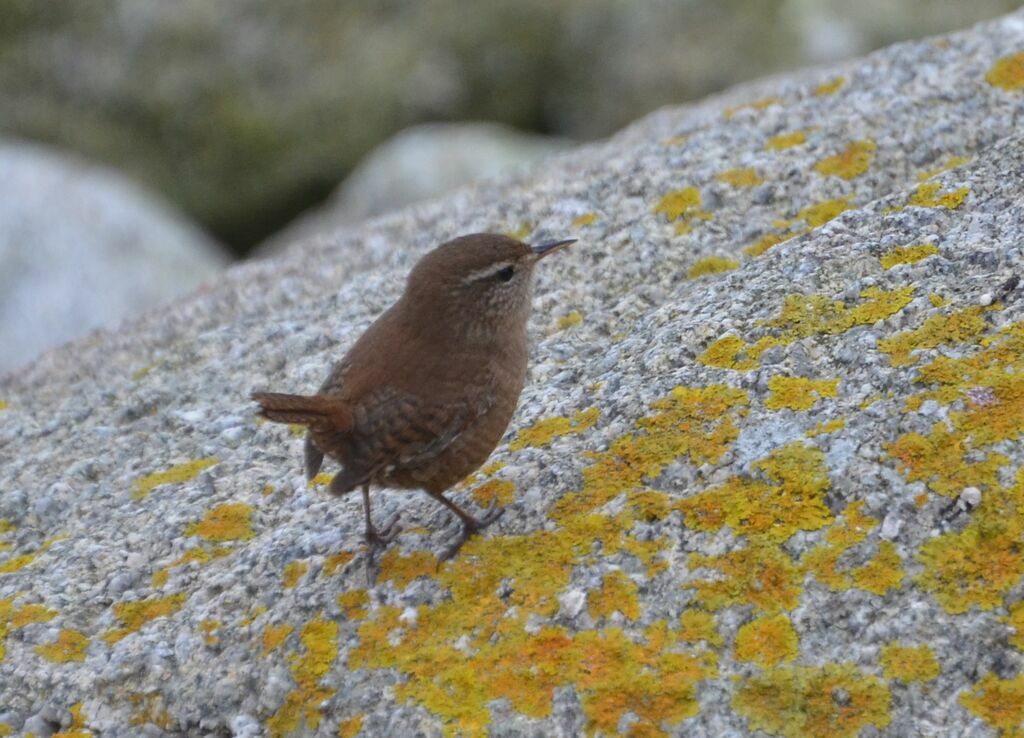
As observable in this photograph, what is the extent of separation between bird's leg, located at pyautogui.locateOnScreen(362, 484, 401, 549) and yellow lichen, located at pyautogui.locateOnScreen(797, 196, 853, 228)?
208 cm

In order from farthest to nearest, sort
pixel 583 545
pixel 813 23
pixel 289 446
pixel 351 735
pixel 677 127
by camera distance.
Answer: pixel 813 23
pixel 677 127
pixel 289 446
pixel 583 545
pixel 351 735

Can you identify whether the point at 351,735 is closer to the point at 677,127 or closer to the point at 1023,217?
the point at 1023,217

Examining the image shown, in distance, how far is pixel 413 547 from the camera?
12.7 feet

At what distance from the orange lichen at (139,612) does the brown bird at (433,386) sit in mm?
575

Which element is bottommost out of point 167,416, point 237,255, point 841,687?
point 237,255

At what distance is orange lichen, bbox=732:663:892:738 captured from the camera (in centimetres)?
300

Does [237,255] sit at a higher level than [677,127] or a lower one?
lower

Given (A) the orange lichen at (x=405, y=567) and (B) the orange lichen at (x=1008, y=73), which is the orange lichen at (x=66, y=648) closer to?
(A) the orange lichen at (x=405, y=567)

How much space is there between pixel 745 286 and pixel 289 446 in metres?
1.76

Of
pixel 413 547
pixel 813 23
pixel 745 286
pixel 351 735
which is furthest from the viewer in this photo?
pixel 813 23

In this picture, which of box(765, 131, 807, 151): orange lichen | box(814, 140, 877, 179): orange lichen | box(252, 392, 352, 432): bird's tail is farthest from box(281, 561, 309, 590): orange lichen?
box(765, 131, 807, 151): orange lichen

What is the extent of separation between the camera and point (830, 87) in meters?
5.88

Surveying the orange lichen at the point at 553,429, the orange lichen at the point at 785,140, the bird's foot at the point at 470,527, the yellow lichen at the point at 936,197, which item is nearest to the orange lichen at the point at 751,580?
the bird's foot at the point at 470,527

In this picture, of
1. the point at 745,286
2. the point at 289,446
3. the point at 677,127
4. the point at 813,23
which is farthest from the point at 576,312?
the point at 813,23
